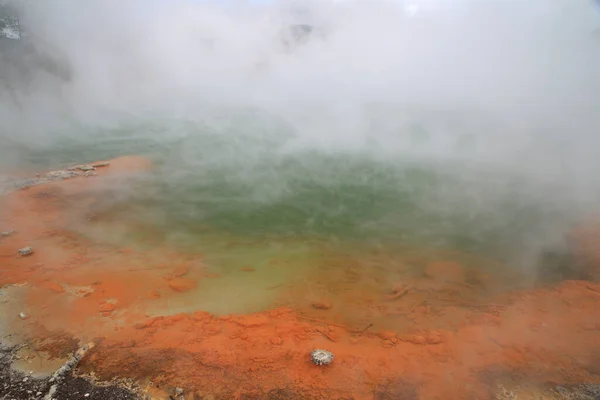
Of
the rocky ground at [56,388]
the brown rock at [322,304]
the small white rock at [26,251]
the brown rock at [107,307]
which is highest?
the small white rock at [26,251]

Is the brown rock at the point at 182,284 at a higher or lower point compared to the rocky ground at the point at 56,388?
higher

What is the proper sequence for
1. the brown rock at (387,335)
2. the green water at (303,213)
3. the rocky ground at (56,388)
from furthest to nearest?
the green water at (303,213) → the brown rock at (387,335) → the rocky ground at (56,388)

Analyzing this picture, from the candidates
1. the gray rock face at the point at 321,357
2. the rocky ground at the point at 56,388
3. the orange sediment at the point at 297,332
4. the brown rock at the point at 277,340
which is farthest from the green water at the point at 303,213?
the rocky ground at the point at 56,388

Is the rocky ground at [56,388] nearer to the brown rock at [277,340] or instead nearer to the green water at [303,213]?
the green water at [303,213]

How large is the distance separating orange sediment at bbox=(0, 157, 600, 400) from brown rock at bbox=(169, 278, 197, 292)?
1 centimetres

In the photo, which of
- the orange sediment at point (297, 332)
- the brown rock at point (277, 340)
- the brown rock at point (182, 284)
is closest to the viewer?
the orange sediment at point (297, 332)

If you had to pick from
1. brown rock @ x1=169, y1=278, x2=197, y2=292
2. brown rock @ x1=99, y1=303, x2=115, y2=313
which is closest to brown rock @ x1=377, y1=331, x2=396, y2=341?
brown rock @ x1=169, y1=278, x2=197, y2=292

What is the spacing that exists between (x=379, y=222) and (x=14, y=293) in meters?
4.29

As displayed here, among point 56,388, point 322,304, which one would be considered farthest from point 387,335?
point 56,388

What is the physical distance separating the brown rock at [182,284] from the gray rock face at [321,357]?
1.46 meters

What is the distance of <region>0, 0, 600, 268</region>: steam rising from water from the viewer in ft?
18.0

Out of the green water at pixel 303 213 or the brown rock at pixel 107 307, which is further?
the green water at pixel 303 213

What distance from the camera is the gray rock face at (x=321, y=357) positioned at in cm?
257

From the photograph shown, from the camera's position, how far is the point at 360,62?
16656mm
